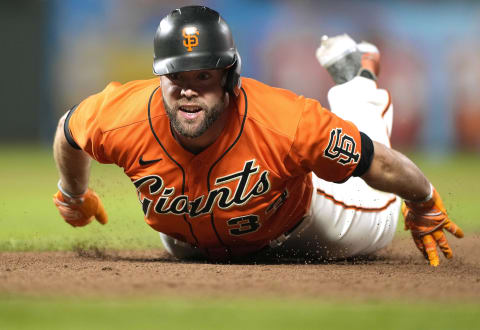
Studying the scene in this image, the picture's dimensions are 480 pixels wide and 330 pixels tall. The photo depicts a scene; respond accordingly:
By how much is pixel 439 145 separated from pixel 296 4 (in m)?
3.89

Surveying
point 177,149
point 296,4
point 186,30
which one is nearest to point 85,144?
point 177,149

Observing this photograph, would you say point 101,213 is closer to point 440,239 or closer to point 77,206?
point 77,206

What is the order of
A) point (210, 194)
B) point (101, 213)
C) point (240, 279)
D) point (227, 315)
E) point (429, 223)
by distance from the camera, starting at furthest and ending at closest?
point (101, 213) < point (429, 223) < point (210, 194) < point (240, 279) < point (227, 315)

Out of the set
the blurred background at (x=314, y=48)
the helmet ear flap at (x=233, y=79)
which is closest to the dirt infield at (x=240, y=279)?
the helmet ear flap at (x=233, y=79)

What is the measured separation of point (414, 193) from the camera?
4.25 meters

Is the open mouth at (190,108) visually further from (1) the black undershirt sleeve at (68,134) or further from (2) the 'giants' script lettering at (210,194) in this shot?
(1) the black undershirt sleeve at (68,134)

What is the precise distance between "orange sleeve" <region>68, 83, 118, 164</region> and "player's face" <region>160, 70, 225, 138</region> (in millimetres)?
431

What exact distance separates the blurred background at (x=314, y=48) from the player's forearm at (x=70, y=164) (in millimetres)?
10111

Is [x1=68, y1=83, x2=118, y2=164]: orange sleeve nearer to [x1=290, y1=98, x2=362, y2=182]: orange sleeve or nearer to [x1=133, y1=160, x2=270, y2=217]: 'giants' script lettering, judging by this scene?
[x1=133, y1=160, x2=270, y2=217]: 'giants' script lettering

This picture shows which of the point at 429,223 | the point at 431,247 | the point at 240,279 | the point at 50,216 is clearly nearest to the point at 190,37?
the point at 240,279

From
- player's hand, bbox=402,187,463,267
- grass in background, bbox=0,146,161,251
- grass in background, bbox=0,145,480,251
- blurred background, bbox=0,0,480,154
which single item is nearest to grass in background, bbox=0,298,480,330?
player's hand, bbox=402,187,463,267

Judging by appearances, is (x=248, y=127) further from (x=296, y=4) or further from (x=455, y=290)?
(x=296, y=4)

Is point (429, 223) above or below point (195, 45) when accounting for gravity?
below

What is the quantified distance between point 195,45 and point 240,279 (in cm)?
112
